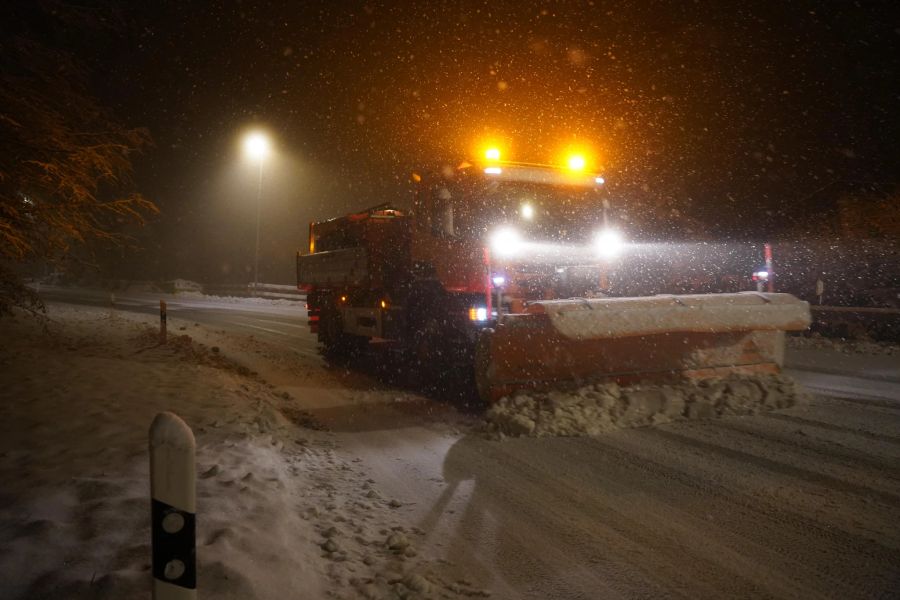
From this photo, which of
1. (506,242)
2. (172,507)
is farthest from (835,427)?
(172,507)

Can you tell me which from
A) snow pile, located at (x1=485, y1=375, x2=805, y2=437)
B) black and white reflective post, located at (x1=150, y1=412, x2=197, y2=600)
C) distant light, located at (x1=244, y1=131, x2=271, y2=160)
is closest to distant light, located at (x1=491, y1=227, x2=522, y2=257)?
snow pile, located at (x1=485, y1=375, x2=805, y2=437)

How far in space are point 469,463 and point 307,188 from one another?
41889 mm

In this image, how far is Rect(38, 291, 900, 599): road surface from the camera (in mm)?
3516

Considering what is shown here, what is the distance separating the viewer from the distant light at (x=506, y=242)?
325 inches

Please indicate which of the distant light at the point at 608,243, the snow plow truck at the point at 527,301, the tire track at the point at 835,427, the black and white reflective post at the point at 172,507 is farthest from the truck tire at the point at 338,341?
the black and white reflective post at the point at 172,507

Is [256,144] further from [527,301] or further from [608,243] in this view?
[527,301]

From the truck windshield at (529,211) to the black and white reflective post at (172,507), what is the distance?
680cm

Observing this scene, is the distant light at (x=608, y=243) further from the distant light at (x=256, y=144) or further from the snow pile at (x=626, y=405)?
the distant light at (x=256, y=144)

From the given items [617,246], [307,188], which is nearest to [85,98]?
[617,246]

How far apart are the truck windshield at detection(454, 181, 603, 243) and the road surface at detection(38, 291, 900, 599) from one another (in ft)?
8.76

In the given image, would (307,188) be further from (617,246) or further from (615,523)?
(615,523)

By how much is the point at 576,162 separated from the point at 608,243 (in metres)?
1.27

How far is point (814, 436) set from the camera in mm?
5969

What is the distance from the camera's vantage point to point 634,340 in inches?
295
